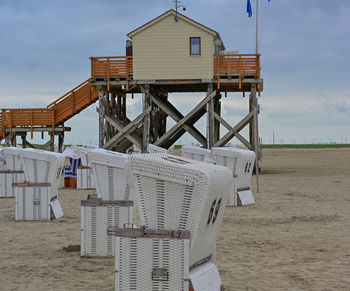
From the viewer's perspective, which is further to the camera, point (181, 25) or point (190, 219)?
point (181, 25)

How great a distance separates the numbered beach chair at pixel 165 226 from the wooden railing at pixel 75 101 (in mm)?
26786

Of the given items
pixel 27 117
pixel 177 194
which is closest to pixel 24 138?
pixel 27 117

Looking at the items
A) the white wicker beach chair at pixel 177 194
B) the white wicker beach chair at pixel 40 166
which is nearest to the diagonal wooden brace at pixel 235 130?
the white wicker beach chair at pixel 40 166

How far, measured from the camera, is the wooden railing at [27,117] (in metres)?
34.4

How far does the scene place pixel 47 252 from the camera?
9.97m

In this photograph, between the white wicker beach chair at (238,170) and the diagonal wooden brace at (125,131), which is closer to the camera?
the white wicker beach chair at (238,170)

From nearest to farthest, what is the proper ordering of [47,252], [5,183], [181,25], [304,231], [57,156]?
[47,252] → [304,231] → [57,156] → [5,183] → [181,25]

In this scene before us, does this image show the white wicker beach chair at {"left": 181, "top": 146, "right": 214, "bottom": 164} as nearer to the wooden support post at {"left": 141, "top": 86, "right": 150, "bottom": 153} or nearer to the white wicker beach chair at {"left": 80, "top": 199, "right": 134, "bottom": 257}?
the white wicker beach chair at {"left": 80, "top": 199, "right": 134, "bottom": 257}

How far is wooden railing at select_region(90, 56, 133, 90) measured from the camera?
31.4 metres

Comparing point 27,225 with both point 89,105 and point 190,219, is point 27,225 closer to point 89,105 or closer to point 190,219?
point 190,219

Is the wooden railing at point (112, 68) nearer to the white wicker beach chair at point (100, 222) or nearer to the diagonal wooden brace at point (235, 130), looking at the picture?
the diagonal wooden brace at point (235, 130)

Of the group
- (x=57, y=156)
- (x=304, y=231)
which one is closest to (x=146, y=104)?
(x=57, y=156)

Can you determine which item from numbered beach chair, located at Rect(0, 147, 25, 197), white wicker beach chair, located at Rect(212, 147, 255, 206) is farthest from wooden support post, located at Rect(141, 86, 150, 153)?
white wicker beach chair, located at Rect(212, 147, 255, 206)

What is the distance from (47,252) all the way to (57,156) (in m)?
4.65
